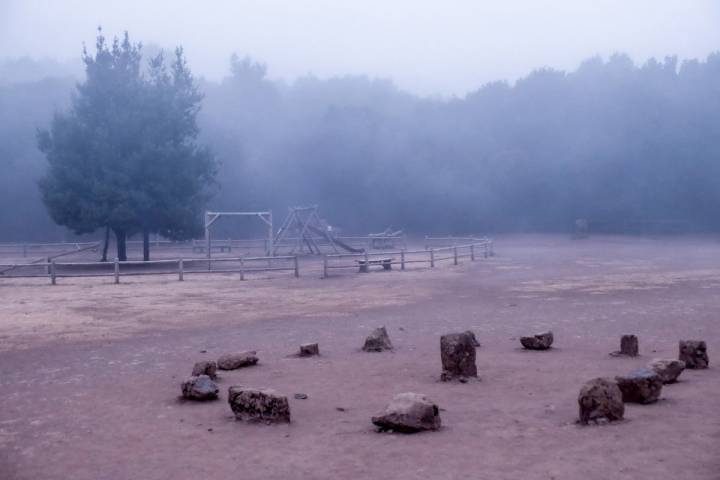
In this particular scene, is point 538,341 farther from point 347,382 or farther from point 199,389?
point 199,389

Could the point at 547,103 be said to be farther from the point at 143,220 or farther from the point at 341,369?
the point at 341,369

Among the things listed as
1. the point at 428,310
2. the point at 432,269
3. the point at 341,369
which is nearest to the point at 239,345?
the point at 341,369

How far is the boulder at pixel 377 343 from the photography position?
10.3m

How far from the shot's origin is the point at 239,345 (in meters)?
11.1

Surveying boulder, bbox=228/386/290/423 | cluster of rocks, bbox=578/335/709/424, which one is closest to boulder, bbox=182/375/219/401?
boulder, bbox=228/386/290/423

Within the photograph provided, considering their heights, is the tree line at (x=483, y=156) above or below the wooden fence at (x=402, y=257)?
above

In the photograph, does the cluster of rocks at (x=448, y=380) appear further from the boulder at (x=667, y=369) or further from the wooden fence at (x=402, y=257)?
the wooden fence at (x=402, y=257)

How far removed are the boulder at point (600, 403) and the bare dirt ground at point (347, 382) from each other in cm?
12

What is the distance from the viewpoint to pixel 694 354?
27.9 ft

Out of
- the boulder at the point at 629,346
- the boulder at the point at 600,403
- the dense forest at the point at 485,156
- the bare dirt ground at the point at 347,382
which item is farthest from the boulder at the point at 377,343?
the dense forest at the point at 485,156

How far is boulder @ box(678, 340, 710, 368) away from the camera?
27.9ft

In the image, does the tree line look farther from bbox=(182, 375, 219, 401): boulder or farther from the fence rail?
bbox=(182, 375, 219, 401): boulder

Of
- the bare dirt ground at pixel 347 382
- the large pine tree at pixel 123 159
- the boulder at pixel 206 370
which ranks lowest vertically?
the bare dirt ground at pixel 347 382

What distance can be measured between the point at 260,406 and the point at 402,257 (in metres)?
18.2
